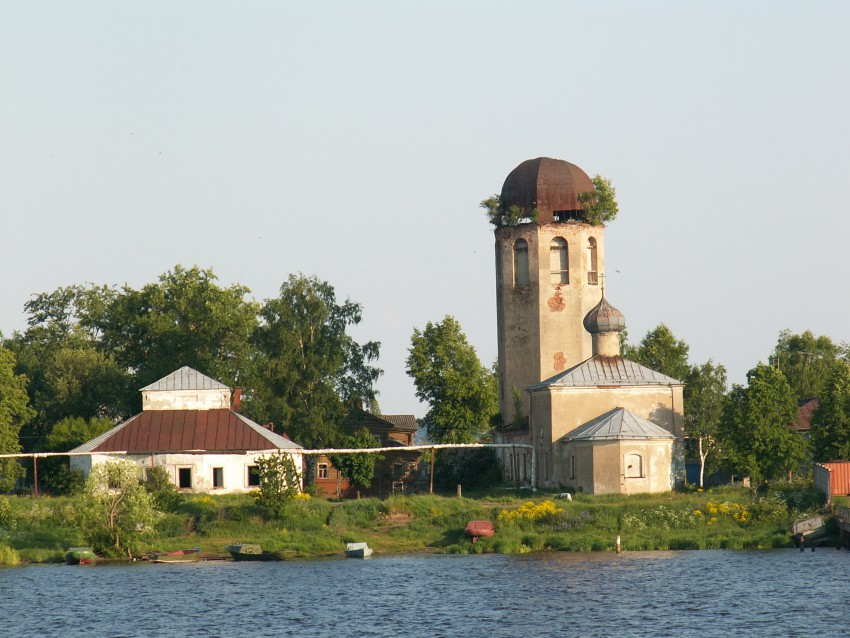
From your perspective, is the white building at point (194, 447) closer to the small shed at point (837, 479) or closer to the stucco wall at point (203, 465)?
the stucco wall at point (203, 465)

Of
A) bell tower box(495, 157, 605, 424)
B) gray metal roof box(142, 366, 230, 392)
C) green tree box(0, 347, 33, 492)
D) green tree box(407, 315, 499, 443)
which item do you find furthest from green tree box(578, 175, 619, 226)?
green tree box(0, 347, 33, 492)

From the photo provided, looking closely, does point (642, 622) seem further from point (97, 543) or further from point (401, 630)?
point (97, 543)

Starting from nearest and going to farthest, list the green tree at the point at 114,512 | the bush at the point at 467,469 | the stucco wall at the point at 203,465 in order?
1. the green tree at the point at 114,512
2. the stucco wall at the point at 203,465
3. the bush at the point at 467,469

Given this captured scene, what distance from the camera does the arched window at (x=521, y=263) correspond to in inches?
2773

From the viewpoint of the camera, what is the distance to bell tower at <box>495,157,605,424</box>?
6938cm

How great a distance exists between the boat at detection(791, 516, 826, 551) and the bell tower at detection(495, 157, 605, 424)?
71.0ft

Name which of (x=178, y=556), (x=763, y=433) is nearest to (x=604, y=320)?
(x=763, y=433)

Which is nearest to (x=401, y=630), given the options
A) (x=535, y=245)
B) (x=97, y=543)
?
(x=97, y=543)

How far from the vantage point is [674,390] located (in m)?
60.3

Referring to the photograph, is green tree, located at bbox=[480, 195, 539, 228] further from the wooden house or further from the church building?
the wooden house

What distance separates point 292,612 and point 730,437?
915 inches

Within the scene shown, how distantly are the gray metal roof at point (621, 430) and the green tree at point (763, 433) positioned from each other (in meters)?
2.52

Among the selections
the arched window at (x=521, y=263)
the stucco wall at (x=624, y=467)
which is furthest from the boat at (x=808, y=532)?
the arched window at (x=521, y=263)

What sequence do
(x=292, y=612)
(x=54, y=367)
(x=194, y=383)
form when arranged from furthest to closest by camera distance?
(x=54, y=367), (x=194, y=383), (x=292, y=612)
